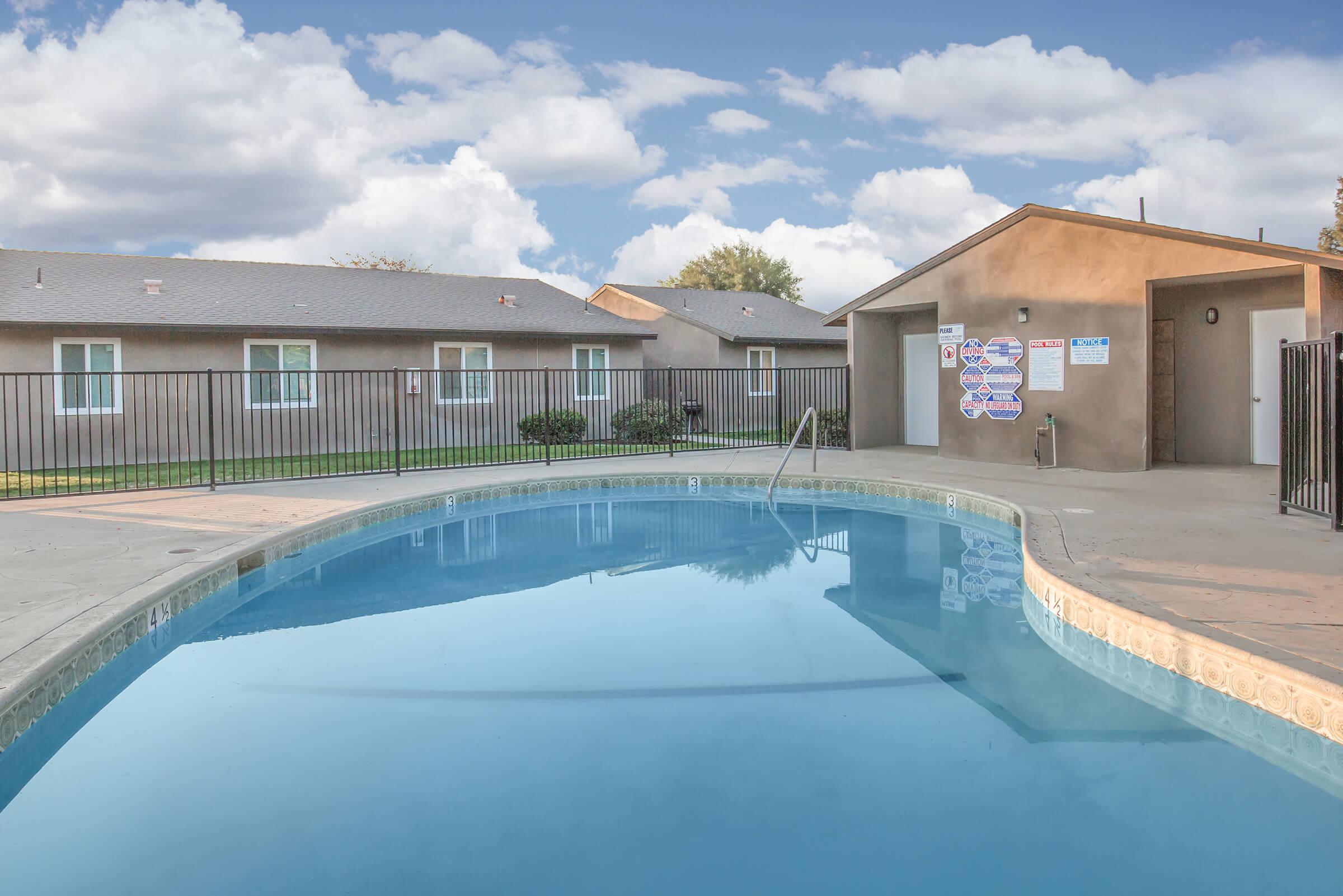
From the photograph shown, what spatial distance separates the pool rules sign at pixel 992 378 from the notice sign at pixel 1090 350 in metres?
0.79

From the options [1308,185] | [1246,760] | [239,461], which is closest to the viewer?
[1246,760]

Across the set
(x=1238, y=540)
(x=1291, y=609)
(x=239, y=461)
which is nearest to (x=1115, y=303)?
(x=1238, y=540)

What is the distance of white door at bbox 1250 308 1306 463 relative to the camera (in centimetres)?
1084

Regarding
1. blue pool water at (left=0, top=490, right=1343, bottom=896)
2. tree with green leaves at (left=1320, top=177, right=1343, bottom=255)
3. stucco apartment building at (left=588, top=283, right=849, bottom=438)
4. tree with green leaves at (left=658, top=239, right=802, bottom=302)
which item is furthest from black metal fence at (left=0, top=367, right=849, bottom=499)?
tree with green leaves at (left=658, top=239, right=802, bottom=302)

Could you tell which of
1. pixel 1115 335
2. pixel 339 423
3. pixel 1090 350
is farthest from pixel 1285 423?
pixel 339 423

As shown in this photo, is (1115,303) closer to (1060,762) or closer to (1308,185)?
(1060,762)

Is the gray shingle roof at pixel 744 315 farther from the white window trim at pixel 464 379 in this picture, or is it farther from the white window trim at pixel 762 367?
the white window trim at pixel 464 379

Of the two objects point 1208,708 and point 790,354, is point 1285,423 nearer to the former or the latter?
point 1208,708

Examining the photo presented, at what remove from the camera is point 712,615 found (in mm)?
6238

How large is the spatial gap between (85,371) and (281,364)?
3.05 metres

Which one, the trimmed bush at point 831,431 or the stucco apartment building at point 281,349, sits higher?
the stucco apartment building at point 281,349

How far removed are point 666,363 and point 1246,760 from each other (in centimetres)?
1972

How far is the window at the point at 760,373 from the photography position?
71.8 ft

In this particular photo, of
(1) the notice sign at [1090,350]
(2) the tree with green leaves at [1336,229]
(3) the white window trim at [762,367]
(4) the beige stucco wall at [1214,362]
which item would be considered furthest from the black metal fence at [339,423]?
(2) the tree with green leaves at [1336,229]
